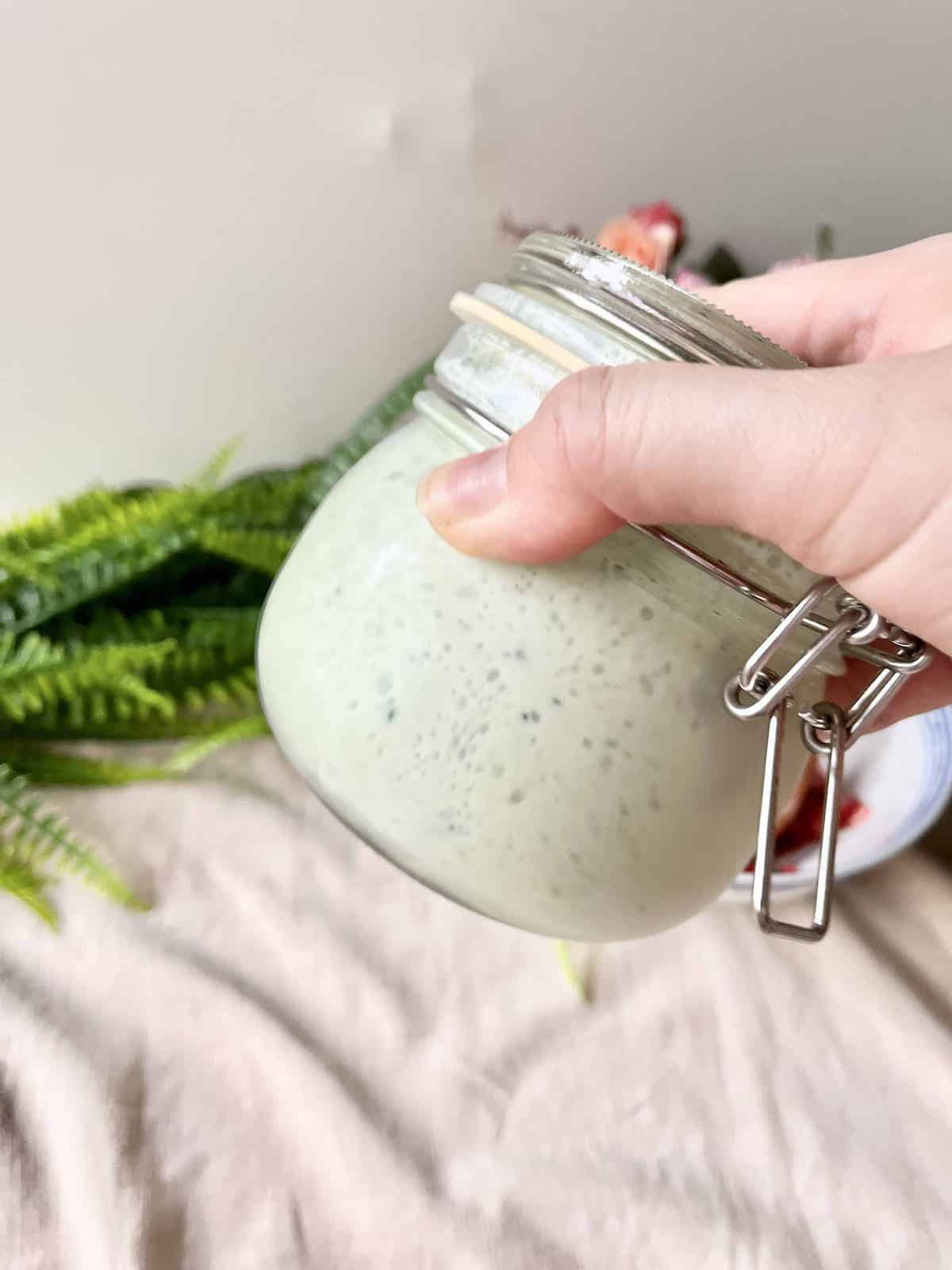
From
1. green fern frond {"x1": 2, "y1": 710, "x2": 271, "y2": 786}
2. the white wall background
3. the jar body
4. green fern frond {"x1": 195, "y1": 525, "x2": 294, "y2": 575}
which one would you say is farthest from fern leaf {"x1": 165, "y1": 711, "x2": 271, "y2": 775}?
the jar body

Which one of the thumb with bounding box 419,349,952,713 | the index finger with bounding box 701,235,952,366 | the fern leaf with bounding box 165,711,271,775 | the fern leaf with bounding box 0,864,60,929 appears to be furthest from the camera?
the fern leaf with bounding box 165,711,271,775

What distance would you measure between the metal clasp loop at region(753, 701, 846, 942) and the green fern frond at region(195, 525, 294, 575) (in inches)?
16.2

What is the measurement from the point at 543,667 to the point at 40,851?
0.44 m

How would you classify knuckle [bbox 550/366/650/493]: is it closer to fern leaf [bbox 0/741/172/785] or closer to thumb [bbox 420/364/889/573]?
thumb [bbox 420/364/889/573]

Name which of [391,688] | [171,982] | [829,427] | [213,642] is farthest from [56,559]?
[829,427]

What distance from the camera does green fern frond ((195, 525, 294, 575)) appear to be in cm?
61

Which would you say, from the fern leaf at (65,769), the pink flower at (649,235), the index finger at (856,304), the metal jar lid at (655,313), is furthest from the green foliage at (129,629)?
the metal jar lid at (655,313)

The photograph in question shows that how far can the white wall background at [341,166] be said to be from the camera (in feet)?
1.87

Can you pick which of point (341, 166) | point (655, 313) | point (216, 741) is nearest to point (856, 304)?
point (655, 313)

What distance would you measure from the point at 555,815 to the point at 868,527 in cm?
13

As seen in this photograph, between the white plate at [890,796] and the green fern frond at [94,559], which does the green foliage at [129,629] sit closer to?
the green fern frond at [94,559]

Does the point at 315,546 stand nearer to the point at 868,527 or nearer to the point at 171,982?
the point at 868,527

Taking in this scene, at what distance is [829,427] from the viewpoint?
24 centimetres

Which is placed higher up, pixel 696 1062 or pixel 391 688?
pixel 391 688
